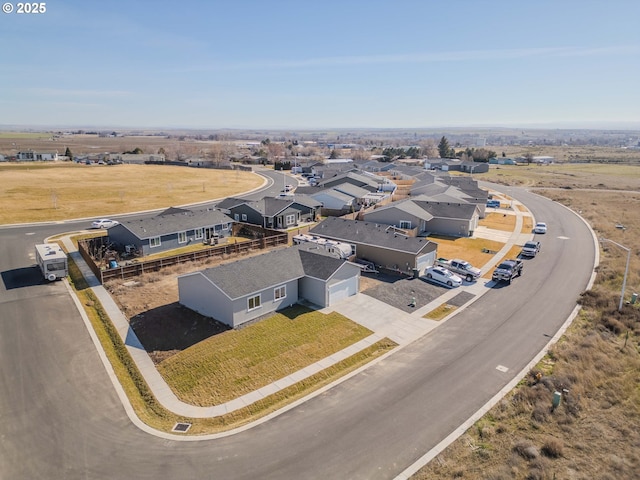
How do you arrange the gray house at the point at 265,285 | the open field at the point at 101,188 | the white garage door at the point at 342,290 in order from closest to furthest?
the gray house at the point at 265,285, the white garage door at the point at 342,290, the open field at the point at 101,188

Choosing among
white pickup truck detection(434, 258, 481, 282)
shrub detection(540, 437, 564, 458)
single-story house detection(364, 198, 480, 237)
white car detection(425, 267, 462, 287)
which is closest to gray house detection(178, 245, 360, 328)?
white car detection(425, 267, 462, 287)

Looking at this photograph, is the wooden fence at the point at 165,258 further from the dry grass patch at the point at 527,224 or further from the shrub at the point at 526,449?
the dry grass patch at the point at 527,224

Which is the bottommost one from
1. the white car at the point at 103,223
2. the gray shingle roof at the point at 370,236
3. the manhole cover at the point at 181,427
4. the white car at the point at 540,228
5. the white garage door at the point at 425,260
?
the manhole cover at the point at 181,427

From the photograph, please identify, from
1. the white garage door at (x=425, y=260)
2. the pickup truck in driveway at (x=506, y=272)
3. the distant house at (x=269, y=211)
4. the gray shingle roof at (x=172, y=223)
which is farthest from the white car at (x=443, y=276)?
the gray shingle roof at (x=172, y=223)

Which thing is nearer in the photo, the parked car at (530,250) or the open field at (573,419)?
the open field at (573,419)

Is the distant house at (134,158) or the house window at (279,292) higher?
the distant house at (134,158)

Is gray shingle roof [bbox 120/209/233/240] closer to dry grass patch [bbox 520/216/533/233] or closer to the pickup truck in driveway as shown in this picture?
the pickup truck in driveway
